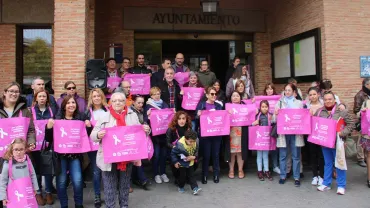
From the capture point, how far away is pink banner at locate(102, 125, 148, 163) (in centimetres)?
425

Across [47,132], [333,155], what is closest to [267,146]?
[333,155]

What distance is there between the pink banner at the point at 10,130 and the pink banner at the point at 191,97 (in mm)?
3166

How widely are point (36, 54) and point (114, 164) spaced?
757cm

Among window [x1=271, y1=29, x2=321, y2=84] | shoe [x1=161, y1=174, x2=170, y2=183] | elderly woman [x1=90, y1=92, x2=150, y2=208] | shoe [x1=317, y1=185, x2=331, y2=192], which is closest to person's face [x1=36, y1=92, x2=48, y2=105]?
elderly woman [x1=90, y1=92, x2=150, y2=208]

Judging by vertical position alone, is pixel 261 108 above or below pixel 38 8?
below

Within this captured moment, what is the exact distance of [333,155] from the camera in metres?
5.78

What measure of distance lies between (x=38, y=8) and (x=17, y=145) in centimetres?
717

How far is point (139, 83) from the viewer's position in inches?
281

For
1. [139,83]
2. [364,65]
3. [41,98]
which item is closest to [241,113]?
[139,83]

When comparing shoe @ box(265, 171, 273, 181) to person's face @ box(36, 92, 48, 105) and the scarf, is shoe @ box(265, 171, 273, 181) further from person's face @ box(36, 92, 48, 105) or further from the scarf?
person's face @ box(36, 92, 48, 105)

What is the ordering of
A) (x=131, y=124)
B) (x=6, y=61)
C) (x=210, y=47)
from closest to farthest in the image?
(x=131, y=124)
(x=6, y=61)
(x=210, y=47)

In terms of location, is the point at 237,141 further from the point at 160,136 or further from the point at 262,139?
the point at 160,136

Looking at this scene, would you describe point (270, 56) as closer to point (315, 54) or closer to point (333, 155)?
point (315, 54)

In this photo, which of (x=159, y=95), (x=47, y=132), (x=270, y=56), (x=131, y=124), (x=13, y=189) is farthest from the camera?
(x=270, y=56)
